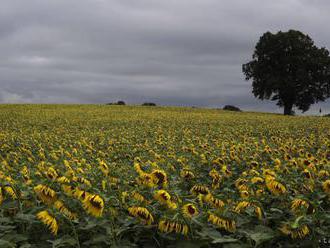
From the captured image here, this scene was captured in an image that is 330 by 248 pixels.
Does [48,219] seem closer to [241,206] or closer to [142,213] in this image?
[142,213]

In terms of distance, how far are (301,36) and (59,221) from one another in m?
63.9

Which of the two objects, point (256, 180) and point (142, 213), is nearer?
point (142, 213)

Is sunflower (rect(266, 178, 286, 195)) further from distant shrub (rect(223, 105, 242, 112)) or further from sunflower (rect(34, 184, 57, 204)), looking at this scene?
distant shrub (rect(223, 105, 242, 112))

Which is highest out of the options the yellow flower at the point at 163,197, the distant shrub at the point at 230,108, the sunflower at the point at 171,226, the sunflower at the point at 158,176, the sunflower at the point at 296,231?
the distant shrub at the point at 230,108

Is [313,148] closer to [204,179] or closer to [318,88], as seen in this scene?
[204,179]

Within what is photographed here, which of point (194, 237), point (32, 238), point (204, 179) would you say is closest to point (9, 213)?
point (32, 238)

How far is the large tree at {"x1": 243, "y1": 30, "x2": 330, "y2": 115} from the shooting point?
6175 centimetres

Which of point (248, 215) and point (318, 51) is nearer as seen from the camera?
point (248, 215)

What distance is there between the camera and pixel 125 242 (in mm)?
4301

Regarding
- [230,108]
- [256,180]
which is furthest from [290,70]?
[256,180]

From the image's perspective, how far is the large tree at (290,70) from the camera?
2431 inches

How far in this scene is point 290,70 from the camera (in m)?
63.5

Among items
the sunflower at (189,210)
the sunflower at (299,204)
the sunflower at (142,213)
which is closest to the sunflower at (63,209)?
the sunflower at (142,213)

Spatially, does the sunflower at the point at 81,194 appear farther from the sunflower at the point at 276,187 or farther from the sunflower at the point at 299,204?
the sunflower at the point at 276,187
